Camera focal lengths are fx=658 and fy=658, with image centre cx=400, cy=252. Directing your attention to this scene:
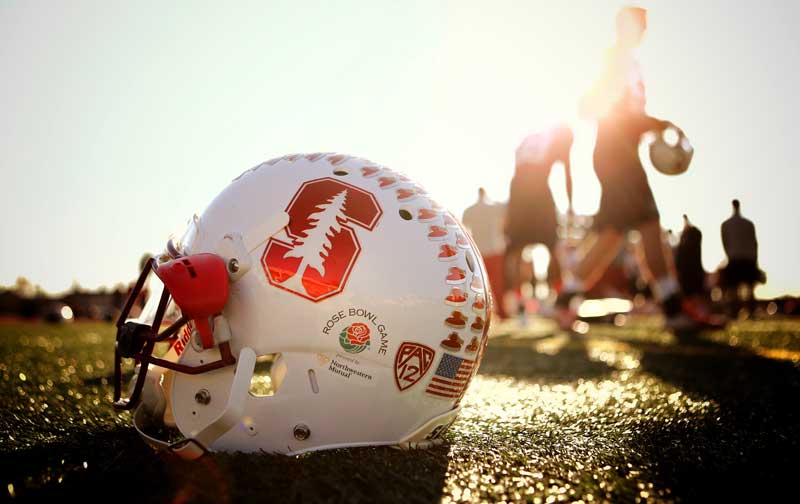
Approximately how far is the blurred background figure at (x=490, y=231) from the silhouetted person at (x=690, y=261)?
Answer: 158 cm

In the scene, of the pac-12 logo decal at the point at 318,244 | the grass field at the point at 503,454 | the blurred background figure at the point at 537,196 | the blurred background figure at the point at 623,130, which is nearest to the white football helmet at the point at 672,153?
the blurred background figure at the point at 623,130

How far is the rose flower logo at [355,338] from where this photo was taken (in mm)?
2137

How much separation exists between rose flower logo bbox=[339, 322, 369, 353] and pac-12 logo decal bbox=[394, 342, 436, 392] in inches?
4.7

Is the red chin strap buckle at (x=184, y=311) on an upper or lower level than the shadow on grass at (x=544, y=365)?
upper

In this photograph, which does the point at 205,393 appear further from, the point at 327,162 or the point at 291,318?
the point at 327,162

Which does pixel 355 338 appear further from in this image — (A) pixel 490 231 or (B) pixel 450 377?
(A) pixel 490 231

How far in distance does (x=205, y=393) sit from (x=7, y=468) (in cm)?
61

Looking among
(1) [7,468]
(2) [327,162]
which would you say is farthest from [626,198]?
(1) [7,468]

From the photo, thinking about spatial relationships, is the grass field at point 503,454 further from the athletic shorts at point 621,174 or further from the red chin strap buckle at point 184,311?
the athletic shorts at point 621,174

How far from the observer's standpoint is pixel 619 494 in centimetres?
179

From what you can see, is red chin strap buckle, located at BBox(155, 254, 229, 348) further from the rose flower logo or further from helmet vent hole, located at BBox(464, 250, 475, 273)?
helmet vent hole, located at BBox(464, 250, 475, 273)

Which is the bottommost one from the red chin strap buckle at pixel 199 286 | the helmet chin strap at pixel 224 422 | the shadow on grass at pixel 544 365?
the shadow on grass at pixel 544 365

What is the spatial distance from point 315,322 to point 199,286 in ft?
1.25

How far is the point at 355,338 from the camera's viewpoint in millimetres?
2143
